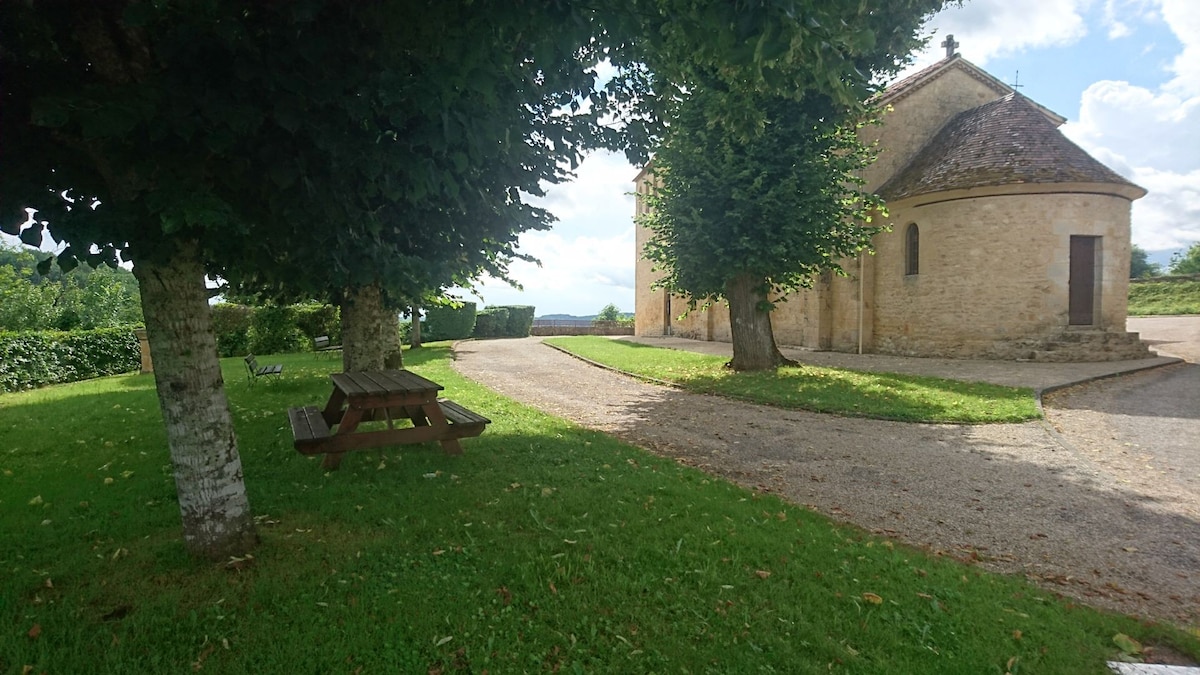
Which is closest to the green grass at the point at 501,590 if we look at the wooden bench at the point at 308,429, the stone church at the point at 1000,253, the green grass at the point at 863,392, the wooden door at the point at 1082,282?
the wooden bench at the point at 308,429

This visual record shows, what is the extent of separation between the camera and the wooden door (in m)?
16.3

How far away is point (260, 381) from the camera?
1234 centimetres

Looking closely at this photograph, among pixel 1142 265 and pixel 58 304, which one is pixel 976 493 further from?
pixel 1142 265

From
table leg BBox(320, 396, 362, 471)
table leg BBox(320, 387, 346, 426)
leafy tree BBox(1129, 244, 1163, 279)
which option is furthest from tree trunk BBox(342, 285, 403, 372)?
leafy tree BBox(1129, 244, 1163, 279)

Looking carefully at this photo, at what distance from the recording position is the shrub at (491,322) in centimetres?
3253

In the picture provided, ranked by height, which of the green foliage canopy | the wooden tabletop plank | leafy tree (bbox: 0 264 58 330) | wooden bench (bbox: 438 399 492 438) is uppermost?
the green foliage canopy

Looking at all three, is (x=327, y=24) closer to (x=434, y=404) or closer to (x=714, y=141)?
(x=434, y=404)

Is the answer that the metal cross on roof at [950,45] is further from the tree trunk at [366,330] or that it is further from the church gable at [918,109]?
the tree trunk at [366,330]

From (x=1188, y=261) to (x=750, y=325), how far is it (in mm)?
65733

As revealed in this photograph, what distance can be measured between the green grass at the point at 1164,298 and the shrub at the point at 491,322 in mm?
33386

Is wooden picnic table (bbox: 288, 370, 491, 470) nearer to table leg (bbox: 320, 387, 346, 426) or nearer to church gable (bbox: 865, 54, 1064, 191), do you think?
table leg (bbox: 320, 387, 346, 426)

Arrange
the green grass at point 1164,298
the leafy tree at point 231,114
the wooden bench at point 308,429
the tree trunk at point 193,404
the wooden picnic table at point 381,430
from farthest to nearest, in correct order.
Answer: the green grass at point 1164,298, the wooden picnic table at point 381,430, the wooden bench at point 308,429, the tree trunk at point 193,404, the leafy tree at point 231,114

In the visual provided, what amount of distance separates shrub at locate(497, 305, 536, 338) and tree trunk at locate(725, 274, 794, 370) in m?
21.3

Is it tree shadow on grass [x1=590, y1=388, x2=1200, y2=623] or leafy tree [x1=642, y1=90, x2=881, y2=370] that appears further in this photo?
leafy tree [x1=642, y1=90, x2=881, y2=370]
